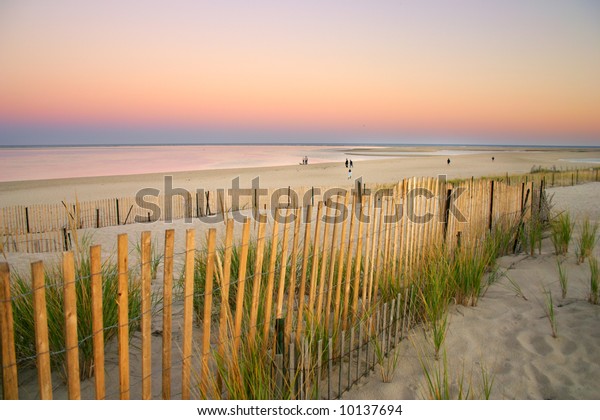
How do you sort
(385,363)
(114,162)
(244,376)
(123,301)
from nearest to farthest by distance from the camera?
(123,301) → (244,376) → (385,363) → (114,162)

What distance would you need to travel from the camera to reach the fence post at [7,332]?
1.68 meters

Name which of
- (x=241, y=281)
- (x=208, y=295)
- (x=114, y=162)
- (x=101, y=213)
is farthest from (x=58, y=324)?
(x=114, y=162)

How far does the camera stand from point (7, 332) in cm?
173

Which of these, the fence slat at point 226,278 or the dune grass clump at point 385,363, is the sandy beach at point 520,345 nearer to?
the dune grass clump at point 385,363

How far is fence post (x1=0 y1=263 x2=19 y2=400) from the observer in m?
1.68

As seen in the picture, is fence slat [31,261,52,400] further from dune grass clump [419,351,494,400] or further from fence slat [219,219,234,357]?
dune grass clump [419,351,494,400]

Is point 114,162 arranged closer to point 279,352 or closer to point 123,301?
point 279,352

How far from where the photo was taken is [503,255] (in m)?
6.12

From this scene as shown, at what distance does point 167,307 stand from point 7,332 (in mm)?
714

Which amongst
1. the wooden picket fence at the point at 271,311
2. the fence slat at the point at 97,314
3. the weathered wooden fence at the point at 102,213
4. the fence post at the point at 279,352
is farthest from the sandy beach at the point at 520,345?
the weathered wooden fence at the point at 102,213

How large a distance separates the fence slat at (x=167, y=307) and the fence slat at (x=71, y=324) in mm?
425

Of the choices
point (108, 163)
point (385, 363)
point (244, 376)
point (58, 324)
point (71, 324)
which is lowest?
point (385, 363)
